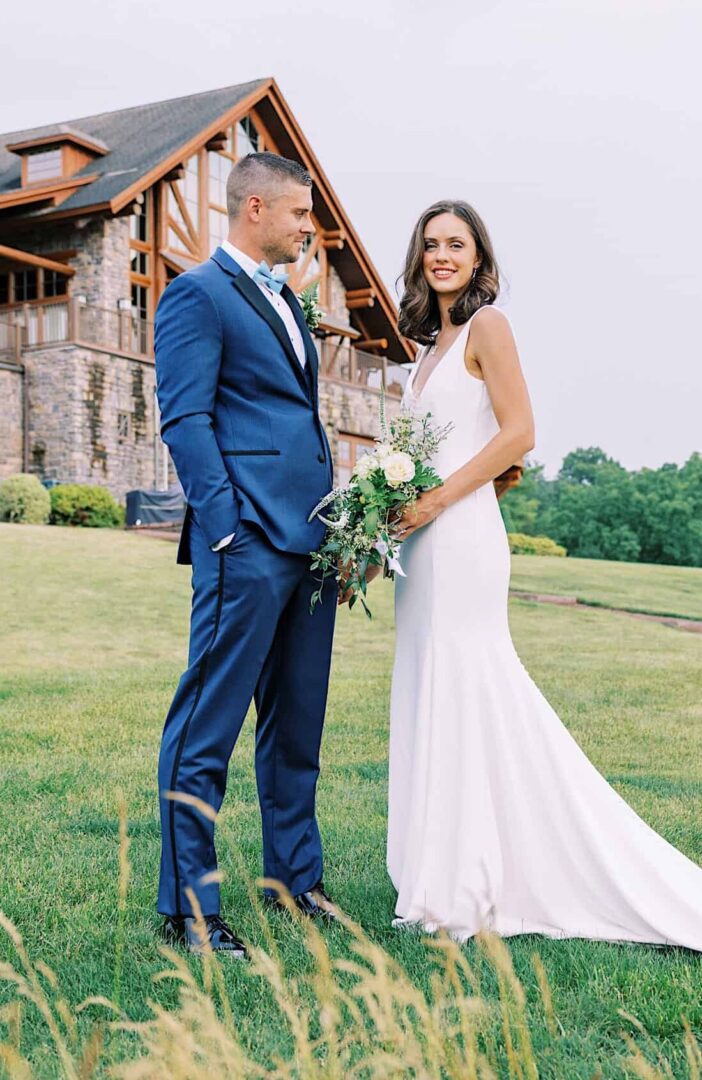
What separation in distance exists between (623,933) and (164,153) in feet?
89.2

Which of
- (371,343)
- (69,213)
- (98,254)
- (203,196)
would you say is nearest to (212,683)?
(69,213)

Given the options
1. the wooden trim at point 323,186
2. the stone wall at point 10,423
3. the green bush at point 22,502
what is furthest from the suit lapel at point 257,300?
the wooden trim at point 323,186

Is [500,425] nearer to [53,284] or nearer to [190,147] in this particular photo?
[190,147]

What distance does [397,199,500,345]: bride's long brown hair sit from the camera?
12.6ft

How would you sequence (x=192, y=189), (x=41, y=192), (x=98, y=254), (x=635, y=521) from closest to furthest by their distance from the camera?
1. (x=41, y=192)
2. (x=98, y=254)
3. (x=192, y=189)
4. (x=635, y=521)

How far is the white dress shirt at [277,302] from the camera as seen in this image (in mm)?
3717

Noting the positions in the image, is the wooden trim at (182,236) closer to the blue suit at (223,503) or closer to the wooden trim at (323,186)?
the wooden trim at (323,186)

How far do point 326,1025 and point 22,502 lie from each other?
2190 centimetres

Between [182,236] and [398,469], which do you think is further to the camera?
[182,236]

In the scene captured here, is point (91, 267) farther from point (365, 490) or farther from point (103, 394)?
point (365, 490)

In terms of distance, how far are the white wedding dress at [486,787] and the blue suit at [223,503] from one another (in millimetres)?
492

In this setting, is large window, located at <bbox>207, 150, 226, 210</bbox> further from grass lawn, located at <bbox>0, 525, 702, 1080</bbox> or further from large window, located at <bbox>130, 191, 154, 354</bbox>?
grass lawn, located at <bbox>0, 525, 702, 1080</bbox>

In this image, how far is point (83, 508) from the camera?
23.6 m

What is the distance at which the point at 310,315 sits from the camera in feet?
13.5
